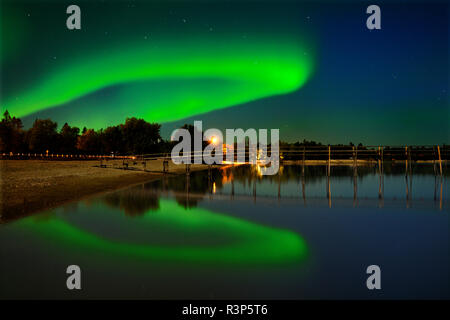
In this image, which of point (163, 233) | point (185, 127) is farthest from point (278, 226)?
point (185, 127)

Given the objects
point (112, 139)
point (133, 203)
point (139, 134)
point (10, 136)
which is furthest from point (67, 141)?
point (133, 203)

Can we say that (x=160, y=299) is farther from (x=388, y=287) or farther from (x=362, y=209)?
(x=362, y=209)

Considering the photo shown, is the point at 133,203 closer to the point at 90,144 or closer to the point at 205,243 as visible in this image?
the point at 205,243

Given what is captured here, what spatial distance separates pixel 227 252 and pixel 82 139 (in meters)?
89.0

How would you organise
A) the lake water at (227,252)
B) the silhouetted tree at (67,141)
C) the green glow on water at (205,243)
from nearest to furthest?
the lake water at (227,252)
the green glow on water at (205,243)
the silhouetted tree at (67,141)

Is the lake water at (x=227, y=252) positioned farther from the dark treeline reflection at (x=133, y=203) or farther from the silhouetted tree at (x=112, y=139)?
the silhouetted tree at (x=112, y=139)

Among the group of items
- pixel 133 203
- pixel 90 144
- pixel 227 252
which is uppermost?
pixel 90 144

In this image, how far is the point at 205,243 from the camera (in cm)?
503

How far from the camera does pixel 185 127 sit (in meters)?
71.8

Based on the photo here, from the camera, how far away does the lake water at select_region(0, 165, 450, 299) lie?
11.2 feet

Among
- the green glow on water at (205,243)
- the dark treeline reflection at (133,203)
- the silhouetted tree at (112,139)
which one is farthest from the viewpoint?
the silhouetted tree at (112,139)

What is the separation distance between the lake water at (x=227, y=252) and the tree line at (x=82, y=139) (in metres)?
59.9

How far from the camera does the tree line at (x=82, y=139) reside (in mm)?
70188

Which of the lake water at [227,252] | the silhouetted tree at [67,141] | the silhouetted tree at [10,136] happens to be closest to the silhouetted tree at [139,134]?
the silhouetted tree at [67,141]
